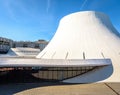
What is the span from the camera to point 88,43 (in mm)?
16656

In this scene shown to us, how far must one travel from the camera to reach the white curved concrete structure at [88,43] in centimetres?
1427

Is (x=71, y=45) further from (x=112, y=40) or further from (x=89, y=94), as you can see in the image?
(x=89, y=94)

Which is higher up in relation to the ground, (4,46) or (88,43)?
(4,46)

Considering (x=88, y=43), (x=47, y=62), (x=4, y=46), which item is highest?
(x=4, y=46)

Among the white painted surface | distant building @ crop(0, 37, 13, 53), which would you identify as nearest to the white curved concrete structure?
the white painted surface

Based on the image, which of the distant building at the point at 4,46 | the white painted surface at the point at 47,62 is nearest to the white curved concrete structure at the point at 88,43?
the white painted surface at the point at 47,62

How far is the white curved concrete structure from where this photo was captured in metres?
14.3

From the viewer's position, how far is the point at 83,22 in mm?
18438

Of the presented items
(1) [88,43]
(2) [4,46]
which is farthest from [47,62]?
(2) [4,46]

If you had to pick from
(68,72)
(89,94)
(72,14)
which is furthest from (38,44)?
(89,94)

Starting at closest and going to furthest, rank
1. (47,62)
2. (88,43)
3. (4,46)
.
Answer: (47,62) → (88,43) → (4,46)

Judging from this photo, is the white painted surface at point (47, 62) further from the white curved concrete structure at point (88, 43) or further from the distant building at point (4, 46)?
the distant building at point (4, 46)

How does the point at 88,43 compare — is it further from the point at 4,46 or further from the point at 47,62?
the point at 4,46

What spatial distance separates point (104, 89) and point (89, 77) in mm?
2556
